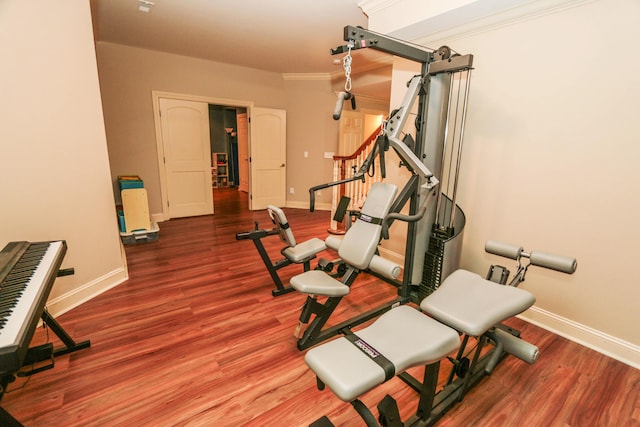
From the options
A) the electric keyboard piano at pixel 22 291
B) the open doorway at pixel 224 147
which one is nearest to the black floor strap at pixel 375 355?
the electric keyboard piano at pixel 22 291

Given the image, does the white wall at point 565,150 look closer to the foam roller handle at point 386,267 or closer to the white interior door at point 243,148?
the foam roller handle at point 386,267

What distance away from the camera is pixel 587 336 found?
217cm

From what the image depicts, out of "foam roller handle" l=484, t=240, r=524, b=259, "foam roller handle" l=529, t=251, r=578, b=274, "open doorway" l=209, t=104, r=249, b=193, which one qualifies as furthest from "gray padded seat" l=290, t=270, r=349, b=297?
"open doorway" l=209, t=104, r=249, b=193

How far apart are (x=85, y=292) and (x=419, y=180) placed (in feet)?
10.0

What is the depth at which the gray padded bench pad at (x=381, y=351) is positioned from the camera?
1008 mm

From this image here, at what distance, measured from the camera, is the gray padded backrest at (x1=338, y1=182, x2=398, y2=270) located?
2064 mm

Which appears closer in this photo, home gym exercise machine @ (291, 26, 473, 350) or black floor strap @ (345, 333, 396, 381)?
black floor strap @ (345, 333, 396, 381)

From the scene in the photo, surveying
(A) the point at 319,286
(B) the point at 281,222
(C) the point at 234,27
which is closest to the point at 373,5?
(C) the point at 234,27

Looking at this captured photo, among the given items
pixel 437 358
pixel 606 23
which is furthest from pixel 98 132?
pixel 606 23

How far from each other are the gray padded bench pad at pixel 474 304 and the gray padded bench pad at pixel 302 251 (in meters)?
1.37

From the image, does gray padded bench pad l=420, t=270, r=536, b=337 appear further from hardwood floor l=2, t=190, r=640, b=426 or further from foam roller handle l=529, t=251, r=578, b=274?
hardwood floor l=2, t=190, r=640, b=426

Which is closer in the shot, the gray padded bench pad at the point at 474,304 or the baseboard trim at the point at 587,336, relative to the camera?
the gray padded bench pad at the point at 474,304

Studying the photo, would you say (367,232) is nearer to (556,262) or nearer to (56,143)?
(556,262)

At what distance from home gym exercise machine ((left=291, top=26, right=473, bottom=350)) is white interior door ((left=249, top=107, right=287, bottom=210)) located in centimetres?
396
